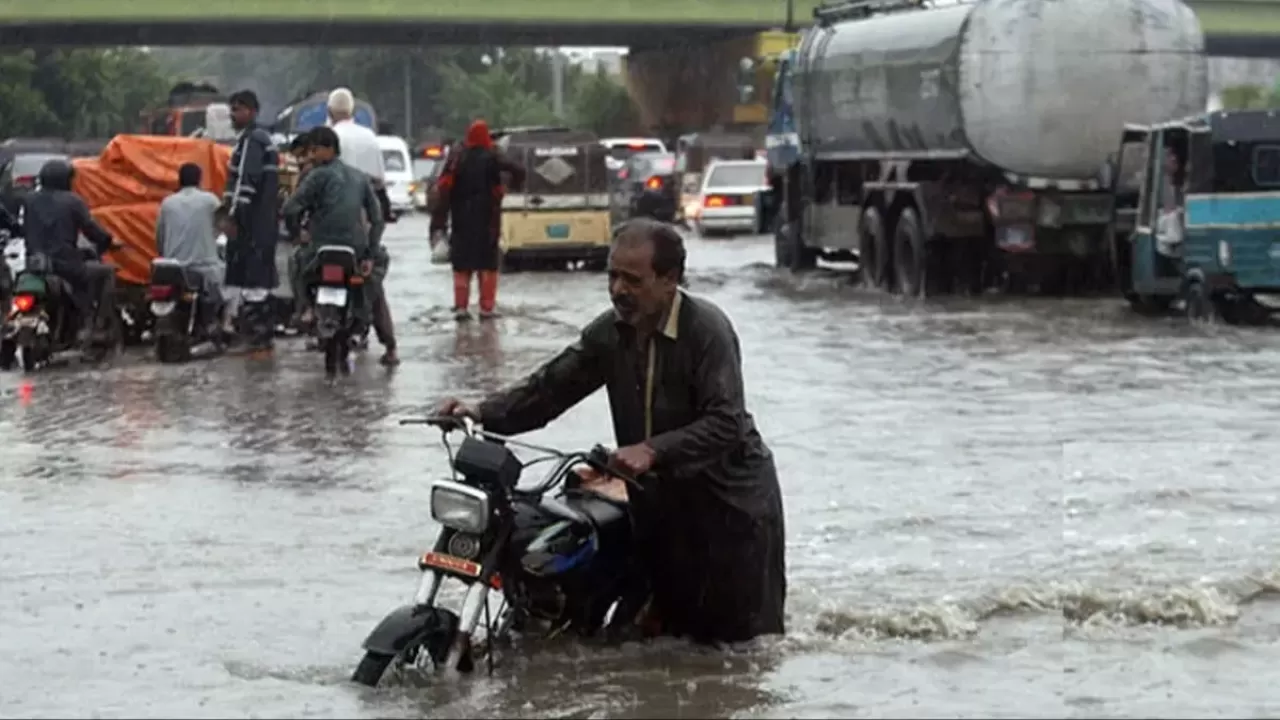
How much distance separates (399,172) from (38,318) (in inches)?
1778

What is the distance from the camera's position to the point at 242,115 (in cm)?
1912

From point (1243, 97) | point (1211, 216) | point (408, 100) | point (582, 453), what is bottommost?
point (408, 100)

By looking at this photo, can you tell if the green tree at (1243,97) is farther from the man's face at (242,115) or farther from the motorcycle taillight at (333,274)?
the motorcycle taillight at (333,274)

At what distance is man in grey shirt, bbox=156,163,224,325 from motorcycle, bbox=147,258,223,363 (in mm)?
92

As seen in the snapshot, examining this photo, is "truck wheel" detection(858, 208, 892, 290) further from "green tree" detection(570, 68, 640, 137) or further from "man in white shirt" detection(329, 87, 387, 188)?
"green tree" detection(570, 68, 640, 137)

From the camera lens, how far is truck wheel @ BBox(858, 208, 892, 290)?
29.8 meters

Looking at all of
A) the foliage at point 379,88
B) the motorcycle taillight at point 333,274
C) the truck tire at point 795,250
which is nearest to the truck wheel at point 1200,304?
the motorcycle taillight at point 333,274

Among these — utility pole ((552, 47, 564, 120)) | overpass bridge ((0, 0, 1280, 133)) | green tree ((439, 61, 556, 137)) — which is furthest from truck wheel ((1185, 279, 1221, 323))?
utility pole ((552, 47, 564, 120))

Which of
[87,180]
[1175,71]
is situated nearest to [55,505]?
[87,180]

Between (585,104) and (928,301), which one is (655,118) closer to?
(585,104)

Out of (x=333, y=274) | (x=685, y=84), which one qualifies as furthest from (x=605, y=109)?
(x=333, y=274)

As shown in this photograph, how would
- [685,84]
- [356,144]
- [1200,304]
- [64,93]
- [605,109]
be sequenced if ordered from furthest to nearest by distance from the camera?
[605,109] < [685,84] < [64,93] < [1200,304] < [356,144]

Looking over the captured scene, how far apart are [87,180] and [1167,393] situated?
27.5 ft

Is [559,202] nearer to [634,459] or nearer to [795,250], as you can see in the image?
[795,250]
